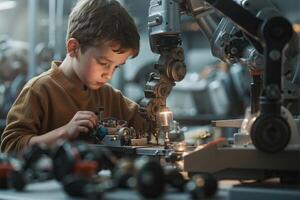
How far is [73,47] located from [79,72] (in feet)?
0.22

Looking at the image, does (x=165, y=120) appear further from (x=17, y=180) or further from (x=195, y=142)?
(x=17, y=180)

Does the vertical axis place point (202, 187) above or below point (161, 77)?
below

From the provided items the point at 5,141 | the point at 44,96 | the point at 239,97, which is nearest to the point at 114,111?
the point at 44,96

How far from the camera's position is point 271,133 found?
864mm

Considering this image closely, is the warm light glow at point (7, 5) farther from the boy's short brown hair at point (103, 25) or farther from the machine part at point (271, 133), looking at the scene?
the machine part at point (271, 133)

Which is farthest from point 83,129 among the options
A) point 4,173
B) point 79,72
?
point 4,173

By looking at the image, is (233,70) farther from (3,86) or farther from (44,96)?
(44,96)

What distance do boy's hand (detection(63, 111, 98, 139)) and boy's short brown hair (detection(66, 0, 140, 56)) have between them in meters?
0.24

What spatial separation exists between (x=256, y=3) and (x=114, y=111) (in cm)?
66

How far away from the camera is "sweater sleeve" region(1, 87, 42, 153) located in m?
1.31

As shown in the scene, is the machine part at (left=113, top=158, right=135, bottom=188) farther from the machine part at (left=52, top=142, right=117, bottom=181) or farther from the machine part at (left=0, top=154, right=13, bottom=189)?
the machine part at (left=0, top=154, right=13, bottom=189)

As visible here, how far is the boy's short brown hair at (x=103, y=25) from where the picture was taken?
1418mm

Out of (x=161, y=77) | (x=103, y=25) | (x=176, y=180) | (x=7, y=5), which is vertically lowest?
(x=176, y=180)

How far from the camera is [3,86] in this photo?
3.49m
